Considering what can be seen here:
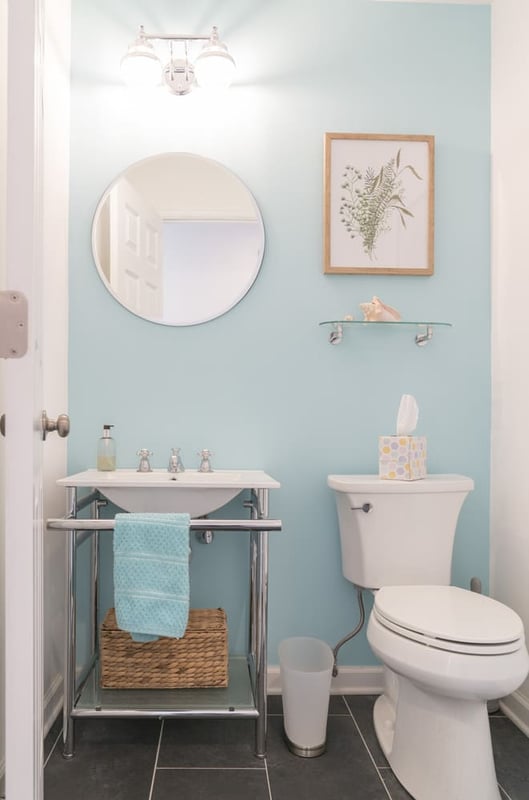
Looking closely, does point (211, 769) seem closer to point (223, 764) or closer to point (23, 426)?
point (223, 764)

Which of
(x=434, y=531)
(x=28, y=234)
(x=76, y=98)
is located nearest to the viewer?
(x=28, y=234)

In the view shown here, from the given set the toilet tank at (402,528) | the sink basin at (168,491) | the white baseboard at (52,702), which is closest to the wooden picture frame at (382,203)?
the toilet tank at (402,528)

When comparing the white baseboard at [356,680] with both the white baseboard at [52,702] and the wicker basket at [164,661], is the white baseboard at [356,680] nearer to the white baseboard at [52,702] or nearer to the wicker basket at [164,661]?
the wicker basket at [164,661]

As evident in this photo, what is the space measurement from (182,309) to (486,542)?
54.3 inches

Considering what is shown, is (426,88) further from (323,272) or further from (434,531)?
(434,531)

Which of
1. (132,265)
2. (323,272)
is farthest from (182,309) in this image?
(323,272)

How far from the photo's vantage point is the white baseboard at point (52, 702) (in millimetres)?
1877

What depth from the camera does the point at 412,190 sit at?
2.21 m

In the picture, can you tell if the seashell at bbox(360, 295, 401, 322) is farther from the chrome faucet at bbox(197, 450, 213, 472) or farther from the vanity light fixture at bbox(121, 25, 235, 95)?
the vanity light fixture at bbox(121, 25, 235, 95)

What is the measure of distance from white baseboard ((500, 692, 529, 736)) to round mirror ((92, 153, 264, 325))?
5.26 ft

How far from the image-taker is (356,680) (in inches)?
85.7

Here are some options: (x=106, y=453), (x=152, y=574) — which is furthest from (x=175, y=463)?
(x=152, y=574)

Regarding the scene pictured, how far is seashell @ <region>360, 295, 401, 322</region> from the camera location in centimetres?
211

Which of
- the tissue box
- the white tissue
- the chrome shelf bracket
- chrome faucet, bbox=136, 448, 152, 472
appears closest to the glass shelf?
the chrome shelf bracket
